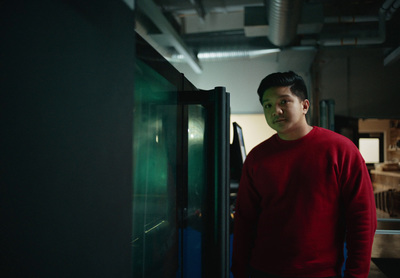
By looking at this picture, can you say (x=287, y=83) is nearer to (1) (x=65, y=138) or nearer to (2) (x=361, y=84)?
(1) (x=65, y=138)

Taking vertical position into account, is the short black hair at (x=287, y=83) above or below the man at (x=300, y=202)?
above

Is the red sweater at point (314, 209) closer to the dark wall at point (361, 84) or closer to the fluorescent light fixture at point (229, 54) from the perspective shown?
the fluorescent light fixture at point (229, 54)

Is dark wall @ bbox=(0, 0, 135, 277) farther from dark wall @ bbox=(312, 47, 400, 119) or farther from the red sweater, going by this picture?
dark wall @ bbox=(312, 47, 400, 119)

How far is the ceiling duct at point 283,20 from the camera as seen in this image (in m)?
2.66

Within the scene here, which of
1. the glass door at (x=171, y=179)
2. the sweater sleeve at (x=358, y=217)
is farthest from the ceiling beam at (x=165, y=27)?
the sweater sleeve at (x=358, y=217)

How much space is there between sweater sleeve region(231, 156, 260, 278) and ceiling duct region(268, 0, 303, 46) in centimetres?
217

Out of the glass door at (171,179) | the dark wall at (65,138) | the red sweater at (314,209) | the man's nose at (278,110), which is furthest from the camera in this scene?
the man's nose at (278,110)

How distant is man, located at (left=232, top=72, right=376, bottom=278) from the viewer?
97 centimetres

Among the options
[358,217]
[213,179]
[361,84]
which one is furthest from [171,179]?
[361,84]

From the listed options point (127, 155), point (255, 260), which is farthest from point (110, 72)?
point (255, 260)

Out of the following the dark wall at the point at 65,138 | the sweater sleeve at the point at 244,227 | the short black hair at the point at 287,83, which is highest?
the short black hair at the point at 287,83

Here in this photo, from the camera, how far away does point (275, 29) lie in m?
3.24

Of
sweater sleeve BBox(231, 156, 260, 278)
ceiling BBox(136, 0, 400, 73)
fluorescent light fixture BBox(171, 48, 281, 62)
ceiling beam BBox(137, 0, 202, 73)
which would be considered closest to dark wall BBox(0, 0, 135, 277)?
sweater sleeve BBox(231, 156, 260, 278)

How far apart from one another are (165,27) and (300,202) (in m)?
2.84
